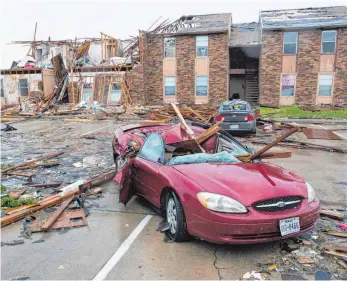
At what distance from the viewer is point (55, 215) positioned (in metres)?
5.07

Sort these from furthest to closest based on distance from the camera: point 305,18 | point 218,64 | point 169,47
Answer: point 169,47, point 218,64, point 305,18

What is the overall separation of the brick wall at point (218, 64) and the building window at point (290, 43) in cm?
457

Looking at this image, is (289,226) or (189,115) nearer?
(289,226)

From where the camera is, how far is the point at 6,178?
7648 mm

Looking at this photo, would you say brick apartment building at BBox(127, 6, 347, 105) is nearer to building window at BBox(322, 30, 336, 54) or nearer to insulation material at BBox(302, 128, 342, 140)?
building window at BBox(322, 30, 336, 54)

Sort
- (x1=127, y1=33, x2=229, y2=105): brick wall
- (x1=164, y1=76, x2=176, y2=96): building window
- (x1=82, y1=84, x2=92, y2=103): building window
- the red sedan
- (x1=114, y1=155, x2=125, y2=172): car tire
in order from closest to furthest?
1. the red sedan
2. (x1=114, y1=155, x2=125, y2=172): car tire
3. (x1=127, y1=33, x2=229, y2=105): brick wall
4. (x1=164, y1=76, x2=176, y2=96): building window
5. (x1=82, y1=84, x2=92, y2=103): building window

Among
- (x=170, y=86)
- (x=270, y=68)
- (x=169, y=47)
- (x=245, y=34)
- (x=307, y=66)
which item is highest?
(x=245, y=34)

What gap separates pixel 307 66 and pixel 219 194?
25.5 meters

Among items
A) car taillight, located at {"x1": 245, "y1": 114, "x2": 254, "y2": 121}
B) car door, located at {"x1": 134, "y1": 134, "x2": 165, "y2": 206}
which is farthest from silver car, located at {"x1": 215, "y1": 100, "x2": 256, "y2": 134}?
car door, located at {"x1": 134, "y1": 134, "x2": 165, "y2": 206}

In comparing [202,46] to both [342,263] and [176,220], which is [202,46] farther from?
[342,263]

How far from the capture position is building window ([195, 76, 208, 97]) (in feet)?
92.4

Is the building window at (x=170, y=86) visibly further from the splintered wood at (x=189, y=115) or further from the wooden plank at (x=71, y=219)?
the wooden plank at (x=71, y=219)

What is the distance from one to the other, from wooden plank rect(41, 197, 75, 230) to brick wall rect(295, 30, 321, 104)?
2452 cm

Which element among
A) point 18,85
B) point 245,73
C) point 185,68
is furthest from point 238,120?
point 18,85
